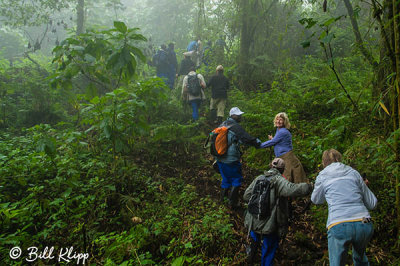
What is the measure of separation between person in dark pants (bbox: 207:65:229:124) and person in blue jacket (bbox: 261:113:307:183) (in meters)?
3.56

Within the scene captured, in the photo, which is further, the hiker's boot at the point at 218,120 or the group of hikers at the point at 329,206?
the hiker's boot at the point at 218,120

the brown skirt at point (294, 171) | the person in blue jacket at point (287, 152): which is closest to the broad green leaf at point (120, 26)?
the person in blue jacket at point (287, 152)

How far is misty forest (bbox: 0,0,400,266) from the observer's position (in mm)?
3795

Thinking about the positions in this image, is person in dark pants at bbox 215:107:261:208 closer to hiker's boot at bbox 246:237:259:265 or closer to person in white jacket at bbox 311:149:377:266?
hiker's boot at bbox 246:237:259:265

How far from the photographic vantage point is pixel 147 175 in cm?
620

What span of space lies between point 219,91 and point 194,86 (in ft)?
2.89

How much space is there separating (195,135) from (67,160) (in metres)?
3.82

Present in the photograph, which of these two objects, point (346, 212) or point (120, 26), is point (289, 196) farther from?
point (120, 26)

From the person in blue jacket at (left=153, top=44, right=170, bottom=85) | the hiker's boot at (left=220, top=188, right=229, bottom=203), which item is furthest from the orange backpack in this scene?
the person in blue jacket at (left=153, top=44, right=170, bottom=85)

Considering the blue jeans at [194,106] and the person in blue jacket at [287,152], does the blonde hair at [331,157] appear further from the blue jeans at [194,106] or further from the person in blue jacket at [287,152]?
the blue jeans at [194,106]

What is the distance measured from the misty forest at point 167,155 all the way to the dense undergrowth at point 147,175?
0.03m

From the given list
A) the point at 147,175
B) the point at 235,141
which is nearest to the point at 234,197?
the point at 235,141

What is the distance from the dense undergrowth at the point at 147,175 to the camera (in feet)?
13.1

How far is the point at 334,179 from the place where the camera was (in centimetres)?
327
